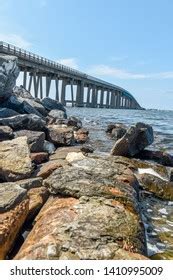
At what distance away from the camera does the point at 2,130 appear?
1087 centimetres

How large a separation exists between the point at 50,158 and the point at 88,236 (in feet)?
18.4

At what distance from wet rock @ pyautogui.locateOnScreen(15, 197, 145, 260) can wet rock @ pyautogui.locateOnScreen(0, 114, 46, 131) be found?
776 centimetres

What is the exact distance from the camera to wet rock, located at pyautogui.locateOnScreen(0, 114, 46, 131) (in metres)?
12.8

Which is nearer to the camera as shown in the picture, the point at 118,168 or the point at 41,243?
the point at 41,243

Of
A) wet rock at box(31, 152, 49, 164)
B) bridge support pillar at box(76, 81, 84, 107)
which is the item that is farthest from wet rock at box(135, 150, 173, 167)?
bridge support pillar at box(76, 81, 84, 107)

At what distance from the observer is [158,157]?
1297 cm

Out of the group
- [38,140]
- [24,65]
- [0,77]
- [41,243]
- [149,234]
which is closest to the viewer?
[41,243]

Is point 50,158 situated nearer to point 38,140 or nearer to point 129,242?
point 38,140

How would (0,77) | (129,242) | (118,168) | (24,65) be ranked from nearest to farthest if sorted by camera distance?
(129,242), (118,168), (0,77), (24,65)

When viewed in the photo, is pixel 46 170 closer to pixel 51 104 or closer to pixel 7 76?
pixel 7 76

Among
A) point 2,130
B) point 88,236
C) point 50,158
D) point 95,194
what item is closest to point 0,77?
point 2,130

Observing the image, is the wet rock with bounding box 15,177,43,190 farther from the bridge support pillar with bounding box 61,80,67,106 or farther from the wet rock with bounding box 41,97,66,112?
the bridge support pillar with bounding box 61,80,67,106

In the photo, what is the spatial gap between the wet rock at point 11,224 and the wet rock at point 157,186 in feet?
13.1

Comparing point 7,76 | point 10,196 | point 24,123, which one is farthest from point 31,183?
point 7,76
